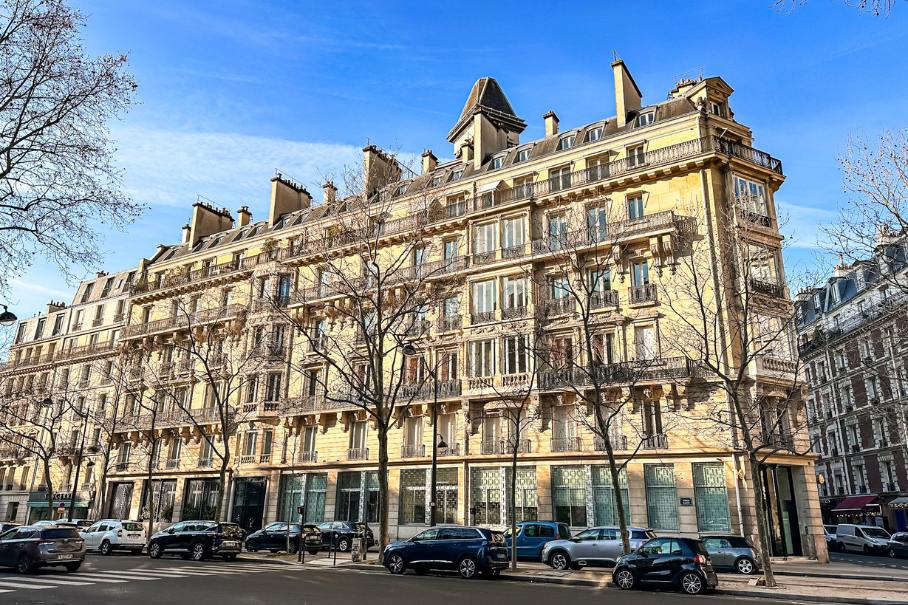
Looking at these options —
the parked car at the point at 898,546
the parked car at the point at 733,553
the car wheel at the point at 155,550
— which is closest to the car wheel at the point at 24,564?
the car wheel at the point at 155,550

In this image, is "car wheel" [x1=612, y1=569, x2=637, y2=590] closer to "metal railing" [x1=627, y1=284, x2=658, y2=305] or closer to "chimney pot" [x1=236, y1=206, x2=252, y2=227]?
"metal railing" [x1=627, y1=284, x2=658, y2=305]

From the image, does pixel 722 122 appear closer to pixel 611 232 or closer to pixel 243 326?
pixel 611 232

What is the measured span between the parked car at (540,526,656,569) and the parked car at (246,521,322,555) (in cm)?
1017

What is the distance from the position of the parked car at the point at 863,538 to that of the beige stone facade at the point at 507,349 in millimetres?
12083

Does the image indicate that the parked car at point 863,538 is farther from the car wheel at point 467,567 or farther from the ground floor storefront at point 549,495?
the car wheel at point 467,567

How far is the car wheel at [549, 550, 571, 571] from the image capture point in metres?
20.4

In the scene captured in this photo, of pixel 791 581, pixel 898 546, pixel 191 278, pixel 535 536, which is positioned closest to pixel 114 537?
pixel 535 536

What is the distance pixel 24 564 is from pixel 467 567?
1235cm

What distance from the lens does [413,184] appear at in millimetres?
37531

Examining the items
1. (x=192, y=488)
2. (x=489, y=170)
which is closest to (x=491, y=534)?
(x=489, y=170)

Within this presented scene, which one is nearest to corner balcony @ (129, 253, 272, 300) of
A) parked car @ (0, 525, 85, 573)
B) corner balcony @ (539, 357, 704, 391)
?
corner balcony @ (539, 357, 704, 391)

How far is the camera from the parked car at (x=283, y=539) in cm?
2589

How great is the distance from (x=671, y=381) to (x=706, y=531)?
19.4 ft

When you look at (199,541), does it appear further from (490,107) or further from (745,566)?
A: (490,107)
